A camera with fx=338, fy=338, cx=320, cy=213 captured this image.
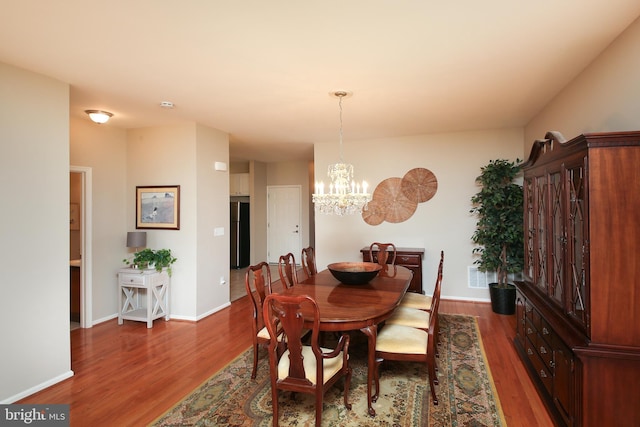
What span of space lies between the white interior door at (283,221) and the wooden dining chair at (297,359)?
19.9 feet

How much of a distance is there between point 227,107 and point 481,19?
2.65 metres

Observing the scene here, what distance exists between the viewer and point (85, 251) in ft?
13.9

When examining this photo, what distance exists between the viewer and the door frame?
421cm

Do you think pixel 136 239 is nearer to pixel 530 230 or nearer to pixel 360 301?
pixel 360 301

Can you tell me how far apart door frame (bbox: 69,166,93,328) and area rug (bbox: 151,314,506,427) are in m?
2.33

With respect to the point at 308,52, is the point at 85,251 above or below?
below

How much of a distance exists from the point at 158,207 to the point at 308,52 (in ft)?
10.4

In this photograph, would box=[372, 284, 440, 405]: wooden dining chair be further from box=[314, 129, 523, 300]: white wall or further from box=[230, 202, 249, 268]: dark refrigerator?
box=[230, 202, 249, 268]: dark refrigerator

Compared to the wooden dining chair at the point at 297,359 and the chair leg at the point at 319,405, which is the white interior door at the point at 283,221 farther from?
the chair leg at the point at 319,405

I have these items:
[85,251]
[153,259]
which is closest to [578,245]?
[153,259]

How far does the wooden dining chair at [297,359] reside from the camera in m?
1.97

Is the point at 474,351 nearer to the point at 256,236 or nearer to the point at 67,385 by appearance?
the point at 67,385

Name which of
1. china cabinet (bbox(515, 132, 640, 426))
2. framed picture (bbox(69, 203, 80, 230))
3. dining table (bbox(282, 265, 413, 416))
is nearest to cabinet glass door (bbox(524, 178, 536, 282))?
china cabinet (bbox(515, 132, 640, 426))

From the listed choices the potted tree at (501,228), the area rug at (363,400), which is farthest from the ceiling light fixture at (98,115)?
the potted tree at (501,228)
